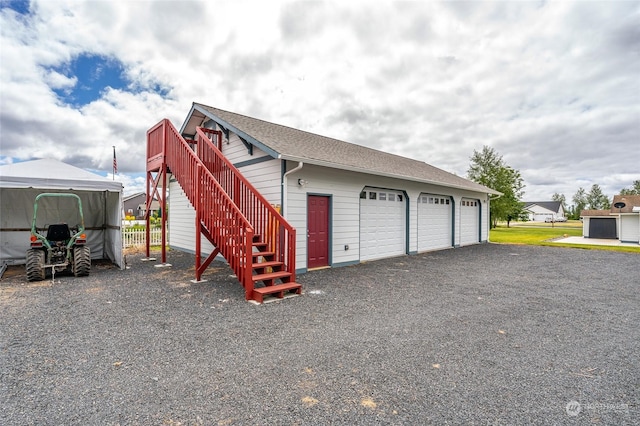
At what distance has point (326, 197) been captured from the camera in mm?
7797

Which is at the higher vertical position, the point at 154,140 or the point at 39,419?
the point at 154,140

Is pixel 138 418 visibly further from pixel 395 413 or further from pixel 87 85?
pixel 87 85

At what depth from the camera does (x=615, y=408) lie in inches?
85.1

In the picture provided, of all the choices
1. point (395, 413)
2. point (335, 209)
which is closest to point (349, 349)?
point (395, 413)

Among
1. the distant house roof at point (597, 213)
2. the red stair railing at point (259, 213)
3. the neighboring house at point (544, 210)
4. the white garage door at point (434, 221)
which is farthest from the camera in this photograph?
the neighboring house at point (544, 210)

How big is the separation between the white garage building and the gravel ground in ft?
6.77

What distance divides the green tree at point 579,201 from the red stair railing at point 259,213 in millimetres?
74926

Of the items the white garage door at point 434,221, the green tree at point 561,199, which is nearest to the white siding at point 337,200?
the white garage door at point 434,221

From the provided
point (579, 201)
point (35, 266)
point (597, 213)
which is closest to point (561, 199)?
point (579, 201)

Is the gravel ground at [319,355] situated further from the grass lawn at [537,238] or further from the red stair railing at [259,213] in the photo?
the grass lawn at [537,238]

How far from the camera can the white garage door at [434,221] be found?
37.0 ft

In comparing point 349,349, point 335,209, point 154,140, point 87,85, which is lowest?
point 349,349

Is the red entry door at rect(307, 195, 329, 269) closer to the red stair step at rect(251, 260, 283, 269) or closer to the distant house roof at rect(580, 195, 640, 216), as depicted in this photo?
the red stair step at rect(251, 260, 283, 269)

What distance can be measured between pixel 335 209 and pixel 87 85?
444 inches
